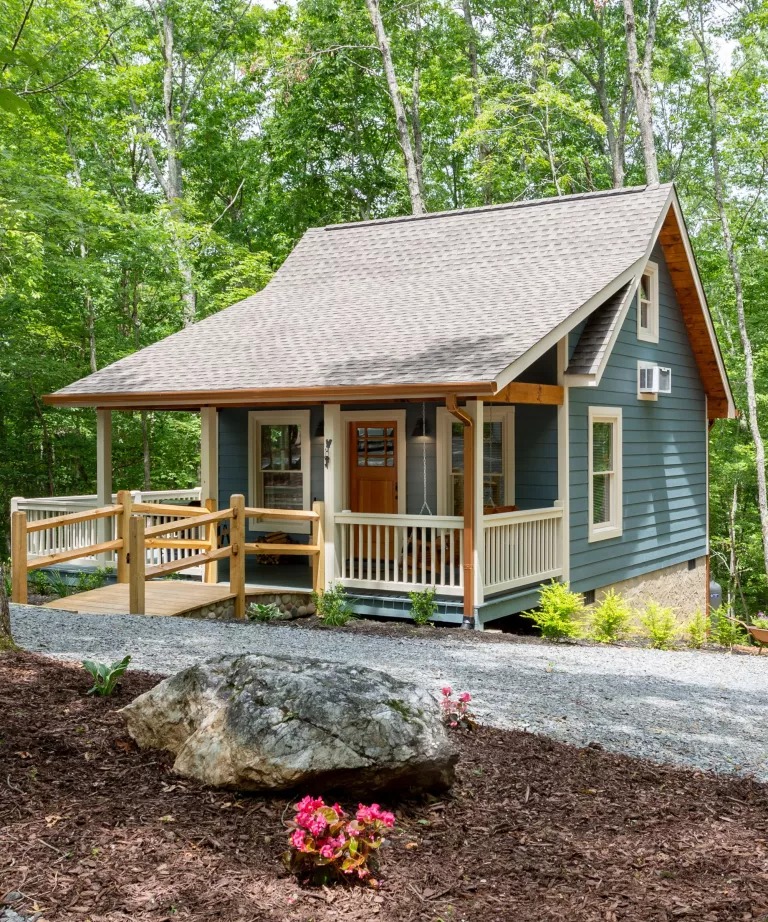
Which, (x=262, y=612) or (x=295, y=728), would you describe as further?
(x=262, y=612)

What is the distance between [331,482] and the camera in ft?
38.7

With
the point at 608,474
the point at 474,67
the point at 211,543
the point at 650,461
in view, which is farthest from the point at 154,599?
the point at 474,67

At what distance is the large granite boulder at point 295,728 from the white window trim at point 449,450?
8408mm

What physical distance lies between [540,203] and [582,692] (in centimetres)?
1021

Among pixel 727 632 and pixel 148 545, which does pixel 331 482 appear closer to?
pixel 148 545

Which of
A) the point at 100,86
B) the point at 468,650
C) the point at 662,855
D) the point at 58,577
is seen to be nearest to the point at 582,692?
the point at 468,650

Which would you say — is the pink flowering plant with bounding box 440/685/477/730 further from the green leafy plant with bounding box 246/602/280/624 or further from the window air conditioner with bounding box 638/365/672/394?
the window air conditioner with bounding box 638/365/672/394

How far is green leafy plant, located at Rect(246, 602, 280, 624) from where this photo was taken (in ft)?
35.1

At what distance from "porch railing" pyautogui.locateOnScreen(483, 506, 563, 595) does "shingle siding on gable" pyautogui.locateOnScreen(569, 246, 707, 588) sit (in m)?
0.49

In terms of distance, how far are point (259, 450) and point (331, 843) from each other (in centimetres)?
1144

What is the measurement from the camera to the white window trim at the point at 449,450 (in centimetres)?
1291

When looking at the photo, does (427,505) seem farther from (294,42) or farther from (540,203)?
(294,42)

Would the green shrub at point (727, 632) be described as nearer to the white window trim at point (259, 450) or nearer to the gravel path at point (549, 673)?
the gravel path at point (549, 673)

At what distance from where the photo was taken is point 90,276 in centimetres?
1845
